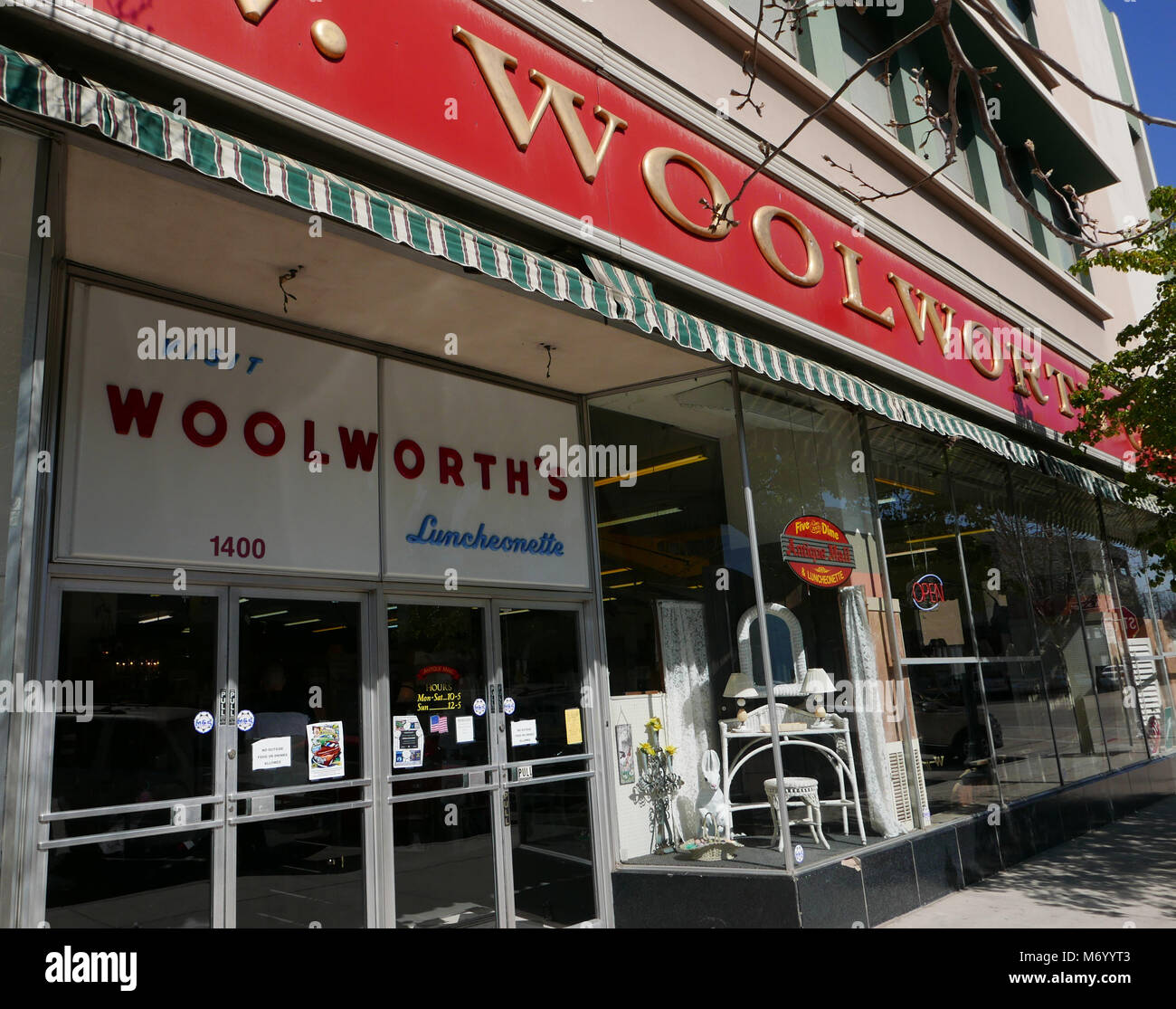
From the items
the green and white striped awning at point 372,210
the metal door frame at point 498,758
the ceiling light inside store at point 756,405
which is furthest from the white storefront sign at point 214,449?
the ceiling light inside store at point 756,405

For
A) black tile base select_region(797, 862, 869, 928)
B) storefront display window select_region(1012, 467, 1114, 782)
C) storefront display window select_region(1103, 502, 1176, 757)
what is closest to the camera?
black tile base select_region(797, 862, 869, 928)

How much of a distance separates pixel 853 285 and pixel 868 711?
3887mm

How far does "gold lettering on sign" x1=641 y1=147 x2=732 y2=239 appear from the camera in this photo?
660cm

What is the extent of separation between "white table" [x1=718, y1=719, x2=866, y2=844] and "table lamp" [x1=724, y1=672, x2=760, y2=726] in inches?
3.8

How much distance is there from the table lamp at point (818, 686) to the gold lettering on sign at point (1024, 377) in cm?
584

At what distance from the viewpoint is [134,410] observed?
16.4 feet

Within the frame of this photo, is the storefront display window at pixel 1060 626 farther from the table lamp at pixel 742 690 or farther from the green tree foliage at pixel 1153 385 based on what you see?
the table lamp at pixel 742 690

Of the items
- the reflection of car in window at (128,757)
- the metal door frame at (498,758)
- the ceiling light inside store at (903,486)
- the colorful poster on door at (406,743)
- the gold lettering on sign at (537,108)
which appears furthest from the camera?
the ceiling light inside store at (903,486)

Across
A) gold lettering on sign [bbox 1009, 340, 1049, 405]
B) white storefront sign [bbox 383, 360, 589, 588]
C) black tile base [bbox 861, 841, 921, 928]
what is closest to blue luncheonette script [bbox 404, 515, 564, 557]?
white storefront sign [bbox 383, 360, 589, 588]

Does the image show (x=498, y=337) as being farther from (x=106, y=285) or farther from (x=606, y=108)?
(x=106, y=285)

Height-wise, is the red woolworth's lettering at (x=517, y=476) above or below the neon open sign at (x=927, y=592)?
above

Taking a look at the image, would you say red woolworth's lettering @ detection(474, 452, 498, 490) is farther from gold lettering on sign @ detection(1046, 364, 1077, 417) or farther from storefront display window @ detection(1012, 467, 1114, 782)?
gold lettering on sign @ detection(1046, 364, 1077, 417)

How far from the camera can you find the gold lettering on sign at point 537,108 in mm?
5475
